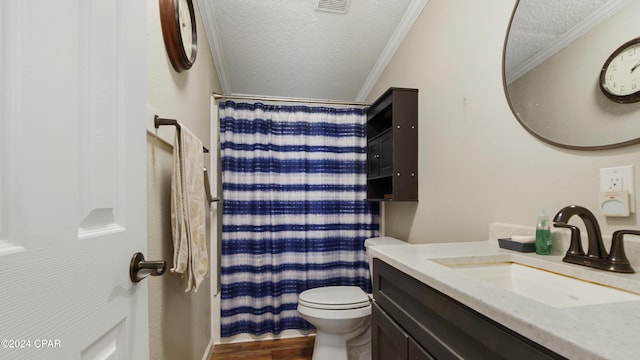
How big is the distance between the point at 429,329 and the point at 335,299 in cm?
113

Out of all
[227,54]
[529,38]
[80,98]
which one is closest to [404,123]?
[529,38]

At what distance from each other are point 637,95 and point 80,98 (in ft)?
3.95

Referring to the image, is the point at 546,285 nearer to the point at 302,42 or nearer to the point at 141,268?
the point at 141,268

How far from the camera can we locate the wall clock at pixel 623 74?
0.69m

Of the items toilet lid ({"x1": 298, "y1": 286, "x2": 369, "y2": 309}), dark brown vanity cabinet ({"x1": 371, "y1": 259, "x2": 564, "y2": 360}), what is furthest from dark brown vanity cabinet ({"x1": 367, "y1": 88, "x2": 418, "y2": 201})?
dark brown vanity cabinet ({"x1": 371, "y1": 259, "x2": 564, "y2": 360})

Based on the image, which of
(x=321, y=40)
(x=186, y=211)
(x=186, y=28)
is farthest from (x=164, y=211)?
(x=321, y=40)

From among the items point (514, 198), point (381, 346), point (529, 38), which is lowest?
point (381, 346)

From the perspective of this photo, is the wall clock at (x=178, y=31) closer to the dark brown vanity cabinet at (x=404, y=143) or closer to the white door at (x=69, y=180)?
the white door at (x=69, y=180)

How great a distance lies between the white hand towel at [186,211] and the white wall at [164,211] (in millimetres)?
57

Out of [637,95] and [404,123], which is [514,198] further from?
[404,123]

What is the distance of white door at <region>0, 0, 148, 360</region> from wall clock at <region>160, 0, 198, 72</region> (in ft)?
1.50

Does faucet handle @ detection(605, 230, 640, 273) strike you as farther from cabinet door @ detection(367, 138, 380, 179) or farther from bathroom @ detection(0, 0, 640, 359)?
cabinet door @ detection(367, 138, 380, 179)

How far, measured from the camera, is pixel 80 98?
1.42ft

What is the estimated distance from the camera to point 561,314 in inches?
17.2
